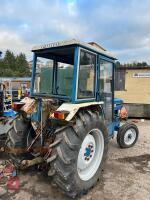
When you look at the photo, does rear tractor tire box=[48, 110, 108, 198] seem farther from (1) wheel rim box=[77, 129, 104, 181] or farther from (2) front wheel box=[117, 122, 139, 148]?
(2) front wheel box=[117, 122, 139, 148]

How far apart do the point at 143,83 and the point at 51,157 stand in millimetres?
8428

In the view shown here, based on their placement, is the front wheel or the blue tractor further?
the front wheel

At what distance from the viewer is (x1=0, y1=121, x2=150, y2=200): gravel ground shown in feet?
11.1

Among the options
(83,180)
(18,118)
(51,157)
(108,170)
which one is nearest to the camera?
(51,157)

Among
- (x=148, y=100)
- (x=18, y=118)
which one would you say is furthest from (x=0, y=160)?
(x=148, y=100)

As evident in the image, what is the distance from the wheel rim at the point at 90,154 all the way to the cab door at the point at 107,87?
2.78 feet

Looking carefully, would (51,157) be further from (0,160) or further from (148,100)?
(148,100)

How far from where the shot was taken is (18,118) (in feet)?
13.3

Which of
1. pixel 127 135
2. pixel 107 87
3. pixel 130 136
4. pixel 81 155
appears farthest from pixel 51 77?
pixel 130 136

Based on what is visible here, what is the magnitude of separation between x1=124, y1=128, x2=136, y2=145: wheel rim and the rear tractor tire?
6.07 feet

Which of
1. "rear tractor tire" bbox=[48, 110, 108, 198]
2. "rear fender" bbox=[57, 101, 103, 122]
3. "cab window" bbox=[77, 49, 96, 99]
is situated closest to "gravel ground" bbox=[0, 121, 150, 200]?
"rear tractor tire" bbox=[48, 110, 108, 198]

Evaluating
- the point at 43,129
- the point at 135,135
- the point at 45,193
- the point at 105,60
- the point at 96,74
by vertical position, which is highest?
the point at 105,60

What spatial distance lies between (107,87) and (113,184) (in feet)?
6.15

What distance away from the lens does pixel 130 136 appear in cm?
580
